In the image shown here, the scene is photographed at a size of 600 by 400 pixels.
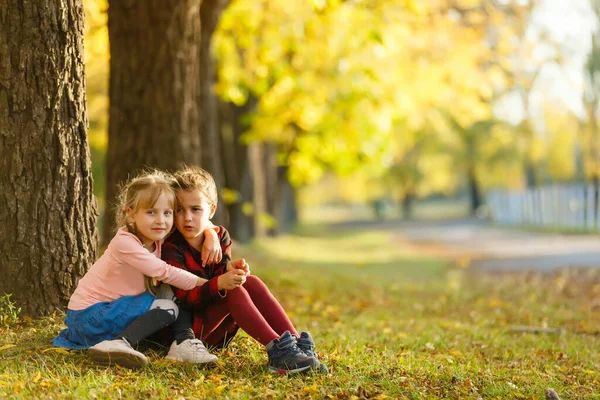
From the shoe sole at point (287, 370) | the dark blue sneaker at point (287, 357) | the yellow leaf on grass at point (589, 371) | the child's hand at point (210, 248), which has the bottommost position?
the yellow leaf on grass at point (589, 371)

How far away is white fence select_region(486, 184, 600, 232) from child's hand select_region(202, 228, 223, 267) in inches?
1068

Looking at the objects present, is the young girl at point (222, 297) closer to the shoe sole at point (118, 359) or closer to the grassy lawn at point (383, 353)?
the grassy lawn at point (383, 353)

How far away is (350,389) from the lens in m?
4.64

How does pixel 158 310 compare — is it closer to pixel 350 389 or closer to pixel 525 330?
pixel 350 389

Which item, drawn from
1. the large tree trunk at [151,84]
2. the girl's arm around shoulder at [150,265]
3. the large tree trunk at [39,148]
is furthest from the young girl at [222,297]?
the large tree trunk at [151,84]

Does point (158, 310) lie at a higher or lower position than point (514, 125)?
lower

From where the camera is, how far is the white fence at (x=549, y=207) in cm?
3166

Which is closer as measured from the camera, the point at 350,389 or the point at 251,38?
the point at 350,389

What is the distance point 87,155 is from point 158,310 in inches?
56.6

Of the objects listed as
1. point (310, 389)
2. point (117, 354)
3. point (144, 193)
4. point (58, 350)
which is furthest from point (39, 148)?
point (310, 389)

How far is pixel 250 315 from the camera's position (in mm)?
4949

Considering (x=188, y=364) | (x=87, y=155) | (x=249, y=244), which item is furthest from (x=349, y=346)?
(x=249, y=244)

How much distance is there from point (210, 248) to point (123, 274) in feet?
1.87

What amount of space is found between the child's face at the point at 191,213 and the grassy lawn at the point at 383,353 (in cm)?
81
